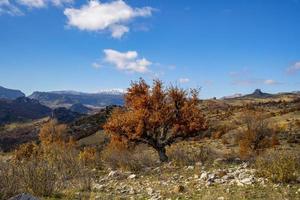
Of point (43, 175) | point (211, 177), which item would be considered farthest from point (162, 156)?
point (43, 175)

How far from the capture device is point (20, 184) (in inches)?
531

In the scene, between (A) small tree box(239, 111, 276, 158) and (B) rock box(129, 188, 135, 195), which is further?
(A) small tree box(239, 111, 276, 158)

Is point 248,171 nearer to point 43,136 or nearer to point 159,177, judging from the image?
point 159,177

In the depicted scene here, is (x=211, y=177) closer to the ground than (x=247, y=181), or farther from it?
closer to the ground

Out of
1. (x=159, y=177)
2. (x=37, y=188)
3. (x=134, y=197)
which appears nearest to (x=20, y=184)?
(x=37, y=188)

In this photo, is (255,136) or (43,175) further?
(255,136)

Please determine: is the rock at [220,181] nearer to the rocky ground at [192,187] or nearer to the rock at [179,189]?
the rocky ground at [192,187]

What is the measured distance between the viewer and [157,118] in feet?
84.7

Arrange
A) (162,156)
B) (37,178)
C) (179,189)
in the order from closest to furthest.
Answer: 1. (37,178)
2. (179,189)
3. (162,156)

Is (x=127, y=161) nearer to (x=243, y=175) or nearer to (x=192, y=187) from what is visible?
(x=192, y=187)

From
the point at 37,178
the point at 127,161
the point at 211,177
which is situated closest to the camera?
the point at 37,178

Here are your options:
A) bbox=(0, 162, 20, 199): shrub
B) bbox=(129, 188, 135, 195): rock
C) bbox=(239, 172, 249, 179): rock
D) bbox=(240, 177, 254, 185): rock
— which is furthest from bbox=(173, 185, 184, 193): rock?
bbox=(0, 162, 20, 199): shrub

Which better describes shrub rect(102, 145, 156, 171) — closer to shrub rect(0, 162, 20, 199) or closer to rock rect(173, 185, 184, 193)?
rock rect(173, 185, 184, 193)

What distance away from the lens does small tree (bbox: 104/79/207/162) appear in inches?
1029
